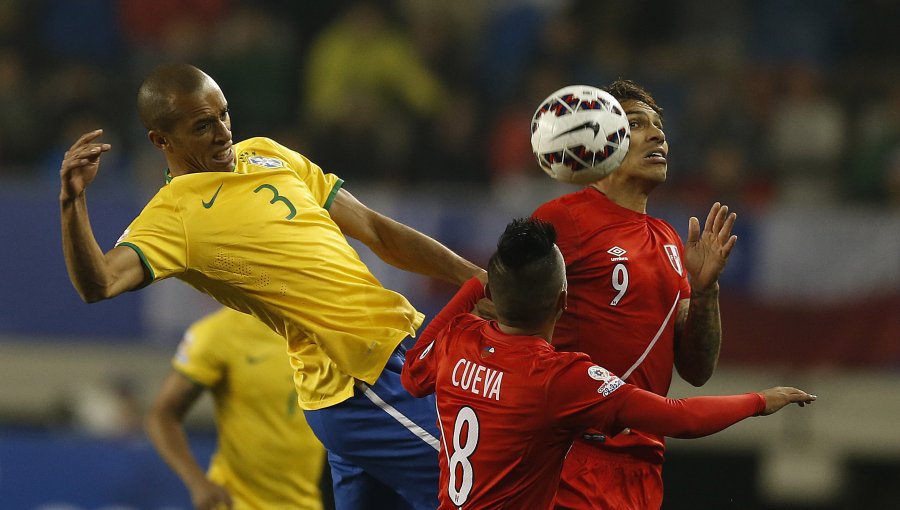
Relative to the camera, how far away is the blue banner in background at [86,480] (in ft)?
27.2

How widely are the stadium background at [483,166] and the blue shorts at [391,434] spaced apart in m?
3.45

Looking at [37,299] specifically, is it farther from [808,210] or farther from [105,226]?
[808,210]

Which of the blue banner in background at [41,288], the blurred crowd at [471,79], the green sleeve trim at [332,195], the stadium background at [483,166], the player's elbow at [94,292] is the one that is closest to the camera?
the player's elbow at [94,292]

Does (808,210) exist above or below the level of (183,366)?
above

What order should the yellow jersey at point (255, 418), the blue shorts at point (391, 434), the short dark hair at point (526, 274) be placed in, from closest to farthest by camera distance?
the short dark hair at point (526, 274), the blue shorts at point (391, 434), the yellow jersey at point (255, 418)

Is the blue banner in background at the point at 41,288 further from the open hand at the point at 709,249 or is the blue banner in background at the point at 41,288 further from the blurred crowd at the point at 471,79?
the open hand at the point at 709,249

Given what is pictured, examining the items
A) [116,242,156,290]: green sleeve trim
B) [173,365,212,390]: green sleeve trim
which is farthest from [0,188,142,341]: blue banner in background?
[116,242,156,290]: green sleeve trim

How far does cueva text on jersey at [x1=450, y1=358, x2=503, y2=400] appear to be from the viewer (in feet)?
13.8

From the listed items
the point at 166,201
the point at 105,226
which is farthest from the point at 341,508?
the point at 105,226

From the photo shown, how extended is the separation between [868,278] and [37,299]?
19.5ft

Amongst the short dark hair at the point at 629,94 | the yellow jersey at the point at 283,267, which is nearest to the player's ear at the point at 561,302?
the yellow jersey at the point at 283,267

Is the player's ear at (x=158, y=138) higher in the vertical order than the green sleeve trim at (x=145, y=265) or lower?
higher

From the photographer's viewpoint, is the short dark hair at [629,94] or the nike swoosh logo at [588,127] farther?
the short dark hair at [629,94]

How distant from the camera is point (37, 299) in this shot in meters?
10.3
